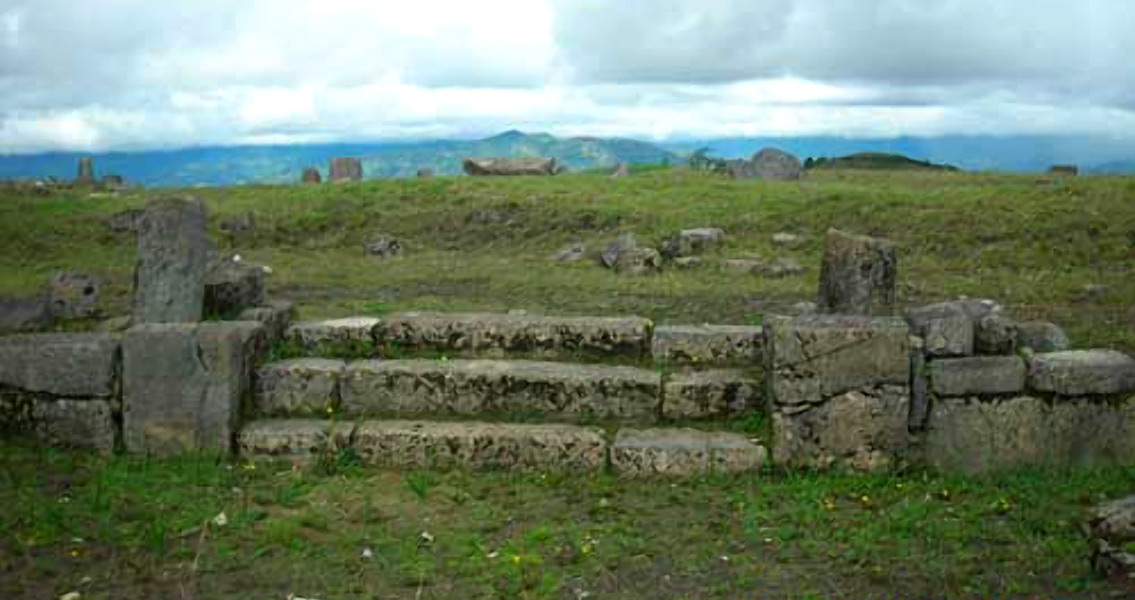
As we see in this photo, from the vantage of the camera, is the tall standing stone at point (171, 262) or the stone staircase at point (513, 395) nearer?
the stone staircase at point (513, 395)

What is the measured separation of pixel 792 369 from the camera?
8203 mm

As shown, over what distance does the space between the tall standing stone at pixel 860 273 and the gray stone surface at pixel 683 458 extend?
7.09 feet

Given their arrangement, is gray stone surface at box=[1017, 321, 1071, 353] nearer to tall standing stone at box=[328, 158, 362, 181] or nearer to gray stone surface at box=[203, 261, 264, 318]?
gray stone surface at box=[203, 261, 264, 318]

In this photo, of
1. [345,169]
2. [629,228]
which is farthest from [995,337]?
[345,169]

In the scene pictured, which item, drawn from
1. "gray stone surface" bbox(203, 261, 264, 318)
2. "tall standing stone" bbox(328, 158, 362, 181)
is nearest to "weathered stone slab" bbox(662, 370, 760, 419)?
"gray stone surface" bbox(203, 261, 264, 318)

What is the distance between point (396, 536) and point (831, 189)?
17748 mm

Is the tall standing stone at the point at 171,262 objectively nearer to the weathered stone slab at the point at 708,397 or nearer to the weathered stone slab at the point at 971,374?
the weathered stone slab at the point at 708,397

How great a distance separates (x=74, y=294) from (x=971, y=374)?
1149 cm

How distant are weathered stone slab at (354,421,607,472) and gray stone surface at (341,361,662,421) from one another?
0.42 meters

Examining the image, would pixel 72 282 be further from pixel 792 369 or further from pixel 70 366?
pixel 792 369

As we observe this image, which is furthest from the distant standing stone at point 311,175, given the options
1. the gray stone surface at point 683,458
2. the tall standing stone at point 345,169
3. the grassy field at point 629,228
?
the gray stone surface at point 683,458

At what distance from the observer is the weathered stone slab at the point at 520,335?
9.61 m

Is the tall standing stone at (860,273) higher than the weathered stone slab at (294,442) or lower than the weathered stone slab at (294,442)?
higher

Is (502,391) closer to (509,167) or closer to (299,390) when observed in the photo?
(299,390)
